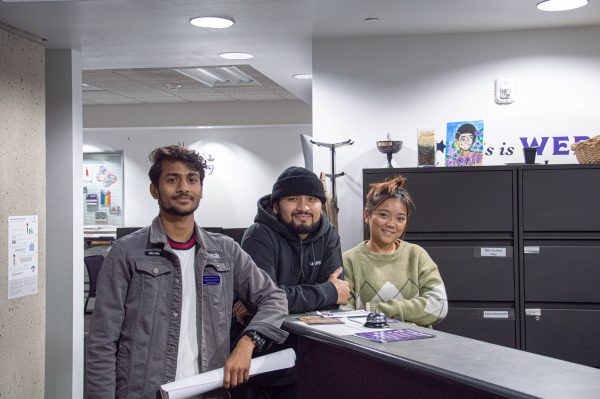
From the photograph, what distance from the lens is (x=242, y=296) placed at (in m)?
2.55

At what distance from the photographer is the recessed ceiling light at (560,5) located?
149 inches

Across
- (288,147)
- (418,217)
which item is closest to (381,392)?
(418,217)

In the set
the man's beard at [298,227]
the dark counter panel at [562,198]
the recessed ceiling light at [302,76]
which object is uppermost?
the recessed ceiling light at [302,76]

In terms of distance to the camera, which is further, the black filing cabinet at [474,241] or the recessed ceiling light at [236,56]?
the recessed ceiling light at [236,56]

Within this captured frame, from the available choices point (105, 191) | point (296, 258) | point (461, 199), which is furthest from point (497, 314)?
point (105, 191)

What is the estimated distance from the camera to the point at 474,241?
396cm

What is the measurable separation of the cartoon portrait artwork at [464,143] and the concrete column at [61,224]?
8.78 ft

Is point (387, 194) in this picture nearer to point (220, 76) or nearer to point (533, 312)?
point (533, 312)

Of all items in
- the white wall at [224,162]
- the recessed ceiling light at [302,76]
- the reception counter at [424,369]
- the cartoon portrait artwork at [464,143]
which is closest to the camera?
the reception counter at [424,369]

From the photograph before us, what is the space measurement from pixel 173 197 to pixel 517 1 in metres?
2.41

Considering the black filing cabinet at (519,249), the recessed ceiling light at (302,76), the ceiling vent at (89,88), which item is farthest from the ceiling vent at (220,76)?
the black filing cabinet at (519,249)

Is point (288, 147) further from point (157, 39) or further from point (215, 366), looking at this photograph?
point (215, 366)

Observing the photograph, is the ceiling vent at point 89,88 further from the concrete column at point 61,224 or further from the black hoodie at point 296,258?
the black hoodie at point 296,258

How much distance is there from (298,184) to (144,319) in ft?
2.67
